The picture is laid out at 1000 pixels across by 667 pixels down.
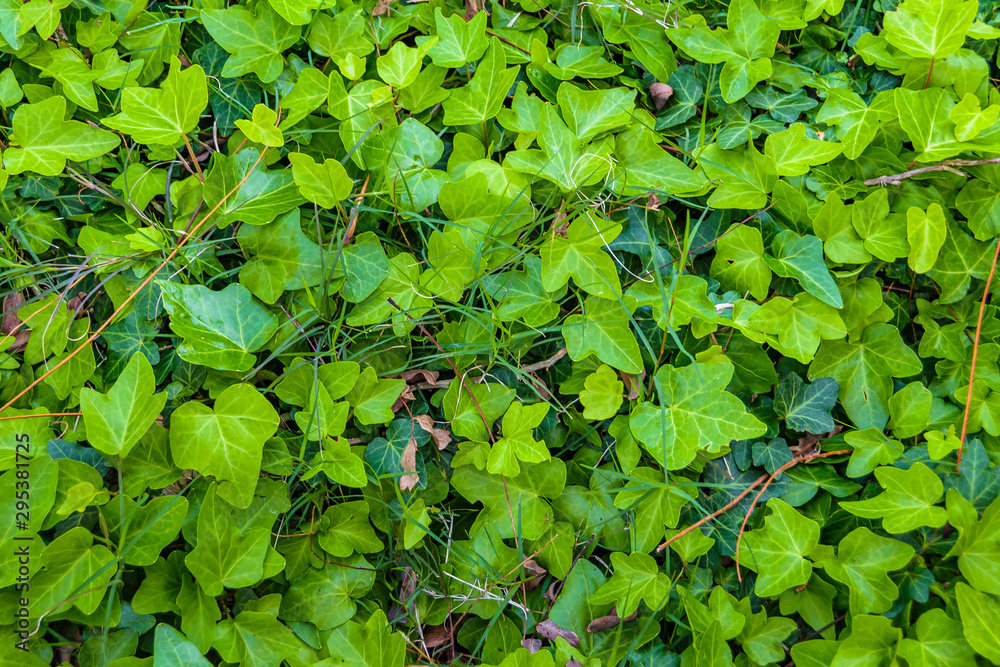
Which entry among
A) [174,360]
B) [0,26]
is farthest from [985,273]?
[0,26]

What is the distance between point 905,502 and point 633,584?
2.14 ft

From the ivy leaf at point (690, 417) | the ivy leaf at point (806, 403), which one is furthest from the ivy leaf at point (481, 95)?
the ivy leaf at point (806, 403)

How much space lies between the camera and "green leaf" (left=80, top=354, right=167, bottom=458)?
1277 mm

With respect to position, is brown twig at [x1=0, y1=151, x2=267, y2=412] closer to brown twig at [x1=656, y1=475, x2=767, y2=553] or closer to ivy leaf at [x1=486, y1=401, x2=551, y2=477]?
ivy leaf at [x1=486, y1=401, x2=551, y2=477]

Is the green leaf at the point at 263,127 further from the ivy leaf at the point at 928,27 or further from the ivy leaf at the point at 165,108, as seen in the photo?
the ivy leaf at the point at 928,27

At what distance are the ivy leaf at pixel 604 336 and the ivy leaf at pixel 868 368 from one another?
500 mm

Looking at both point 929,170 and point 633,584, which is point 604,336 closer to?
point 633,584

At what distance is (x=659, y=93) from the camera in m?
1.60

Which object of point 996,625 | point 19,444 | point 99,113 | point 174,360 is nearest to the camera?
point 996,625

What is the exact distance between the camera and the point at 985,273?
4.92 ft

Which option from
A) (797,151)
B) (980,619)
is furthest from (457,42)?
(980,619)

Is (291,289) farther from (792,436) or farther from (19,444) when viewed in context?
(792,436)

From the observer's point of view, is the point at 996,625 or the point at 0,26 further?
the point at 0,26

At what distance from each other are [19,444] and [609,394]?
1407 millimetres
